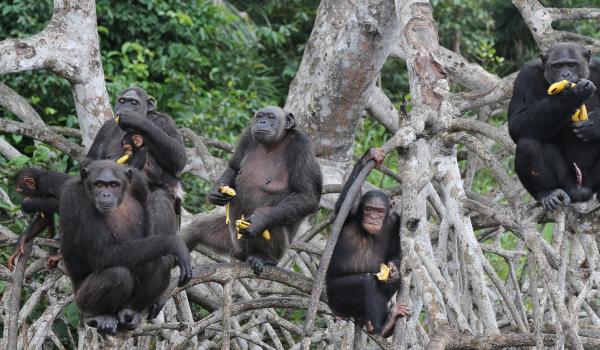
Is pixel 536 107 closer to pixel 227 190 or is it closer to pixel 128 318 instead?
pixel 227 190

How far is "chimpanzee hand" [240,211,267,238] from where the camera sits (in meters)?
7.34

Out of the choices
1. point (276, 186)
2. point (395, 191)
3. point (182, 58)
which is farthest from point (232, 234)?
point (182, 58)

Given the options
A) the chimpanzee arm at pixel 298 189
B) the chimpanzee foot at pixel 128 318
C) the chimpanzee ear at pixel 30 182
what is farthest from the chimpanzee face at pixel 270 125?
the chimpanzee foot at pixel 128 318

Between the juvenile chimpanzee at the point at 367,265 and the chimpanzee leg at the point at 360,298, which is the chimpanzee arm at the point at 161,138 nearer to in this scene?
the juvenile chimpanzee at the point at 367,265

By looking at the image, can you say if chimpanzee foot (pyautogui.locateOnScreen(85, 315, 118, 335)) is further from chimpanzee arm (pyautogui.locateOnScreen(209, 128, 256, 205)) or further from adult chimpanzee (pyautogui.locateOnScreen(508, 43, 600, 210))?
adult chimpanzee (pyautogui.locateOnScreen(508, 43, 600, 210))

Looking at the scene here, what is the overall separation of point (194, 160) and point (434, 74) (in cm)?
376

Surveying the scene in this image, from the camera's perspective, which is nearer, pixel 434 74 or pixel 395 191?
pixel 434 74

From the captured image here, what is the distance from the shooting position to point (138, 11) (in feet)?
45.8

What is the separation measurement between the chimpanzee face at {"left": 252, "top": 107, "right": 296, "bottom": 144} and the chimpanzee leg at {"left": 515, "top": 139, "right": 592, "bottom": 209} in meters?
1.78

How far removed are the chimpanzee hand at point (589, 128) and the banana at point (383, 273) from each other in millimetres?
1744

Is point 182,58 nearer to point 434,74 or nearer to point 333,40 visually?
point 333,40

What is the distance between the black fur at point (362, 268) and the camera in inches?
287

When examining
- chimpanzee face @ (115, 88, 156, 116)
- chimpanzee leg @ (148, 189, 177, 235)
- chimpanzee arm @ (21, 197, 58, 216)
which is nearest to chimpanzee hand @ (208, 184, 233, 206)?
chimpanzee leg @ (148, 189, 177, 235)

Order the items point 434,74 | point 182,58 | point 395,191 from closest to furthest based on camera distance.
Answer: point 434,74
point 395,191
point 182,58
